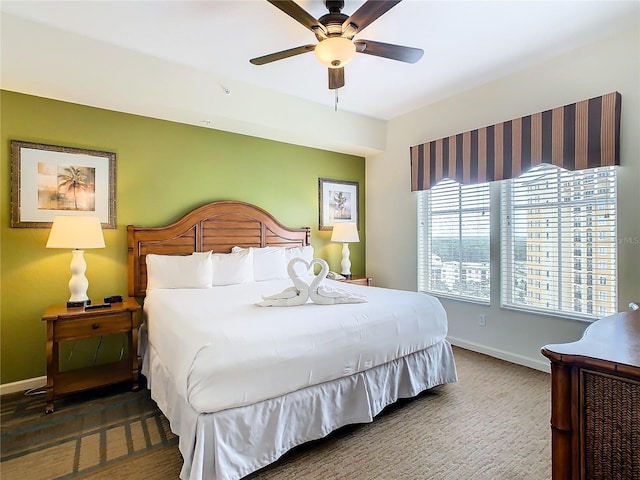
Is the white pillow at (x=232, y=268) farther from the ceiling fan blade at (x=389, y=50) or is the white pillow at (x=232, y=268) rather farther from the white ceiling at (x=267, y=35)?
the ceiling fan blade at (x=389, y=50)

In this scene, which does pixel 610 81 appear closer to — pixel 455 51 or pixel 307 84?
pixel 455 51

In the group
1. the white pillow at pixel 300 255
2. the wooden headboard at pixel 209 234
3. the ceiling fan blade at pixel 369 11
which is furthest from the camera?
the white pillow at pixel 300 255

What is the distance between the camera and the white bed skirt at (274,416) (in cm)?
162

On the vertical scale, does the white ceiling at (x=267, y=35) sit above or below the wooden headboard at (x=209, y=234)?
above

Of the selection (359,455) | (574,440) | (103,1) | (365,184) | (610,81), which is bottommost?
(359,455)

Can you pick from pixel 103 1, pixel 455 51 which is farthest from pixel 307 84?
pixel 103 1

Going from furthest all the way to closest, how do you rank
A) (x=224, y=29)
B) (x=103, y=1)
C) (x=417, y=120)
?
(x=417, y=120) < (x=224, y=29) < (x=103, y=1)

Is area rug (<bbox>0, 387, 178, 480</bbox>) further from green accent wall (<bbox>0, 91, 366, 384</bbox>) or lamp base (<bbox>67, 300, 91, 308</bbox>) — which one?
lamp base (<bbox>67, 300, 91, 308</bbox>)

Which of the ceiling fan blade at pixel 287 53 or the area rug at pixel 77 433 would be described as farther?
the ceiling fan blade at pixel 287 53

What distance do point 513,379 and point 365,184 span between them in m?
3.23

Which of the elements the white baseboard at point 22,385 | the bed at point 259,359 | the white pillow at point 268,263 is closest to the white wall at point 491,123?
the bed at point 259,359

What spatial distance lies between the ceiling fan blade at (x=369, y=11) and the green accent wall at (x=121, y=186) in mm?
2252

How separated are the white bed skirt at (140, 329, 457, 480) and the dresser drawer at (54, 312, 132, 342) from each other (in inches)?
13.9

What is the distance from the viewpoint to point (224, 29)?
8.46 ft
